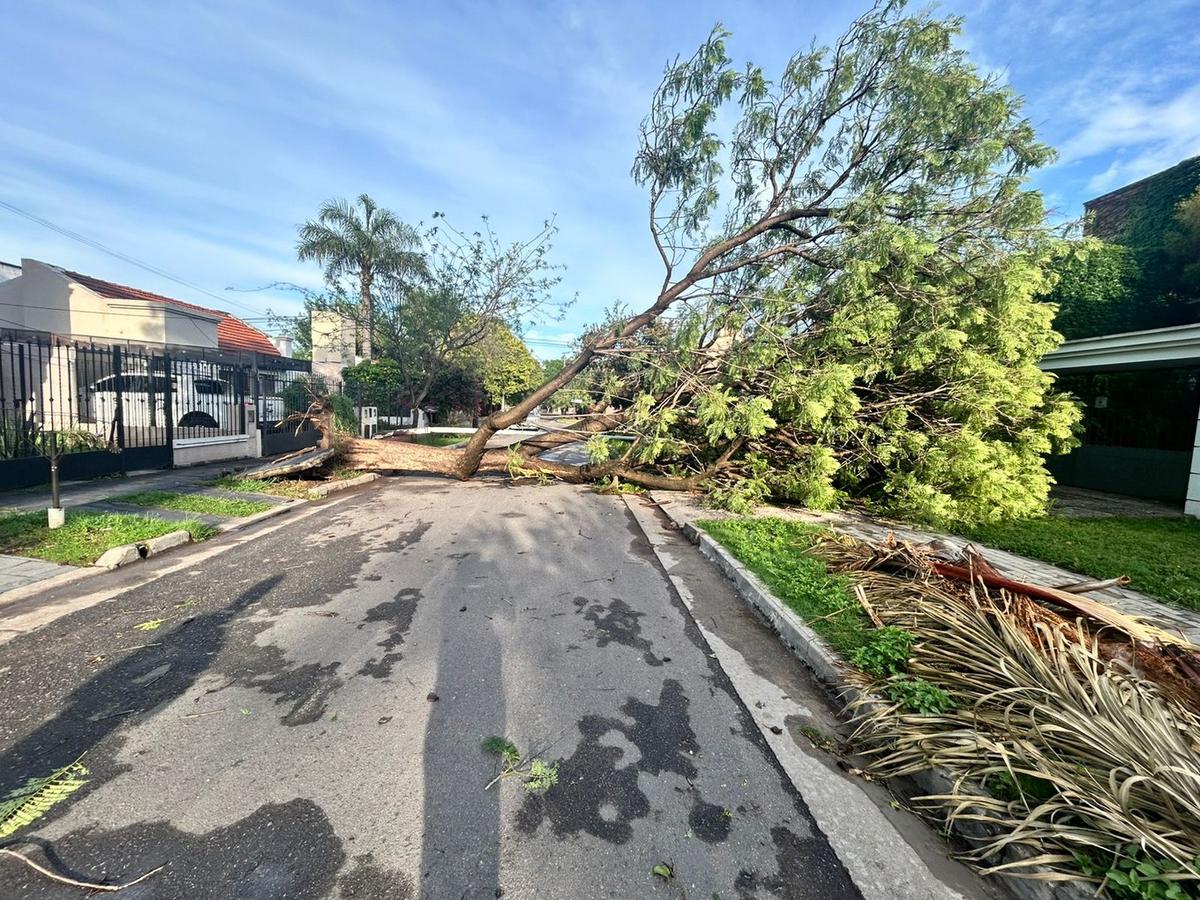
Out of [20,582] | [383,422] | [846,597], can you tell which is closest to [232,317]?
[383,422]

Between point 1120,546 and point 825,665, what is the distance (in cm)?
578

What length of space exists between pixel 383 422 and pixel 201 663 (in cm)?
1742

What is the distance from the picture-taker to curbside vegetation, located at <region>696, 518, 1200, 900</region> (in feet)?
5.90

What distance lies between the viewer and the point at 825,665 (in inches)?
131

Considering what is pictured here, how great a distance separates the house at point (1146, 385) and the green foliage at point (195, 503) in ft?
47.1

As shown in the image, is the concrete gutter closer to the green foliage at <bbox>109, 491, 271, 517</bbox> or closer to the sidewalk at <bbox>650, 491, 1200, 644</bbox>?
the green foliage at <bbox>109, 491, 271, 517</bbox>

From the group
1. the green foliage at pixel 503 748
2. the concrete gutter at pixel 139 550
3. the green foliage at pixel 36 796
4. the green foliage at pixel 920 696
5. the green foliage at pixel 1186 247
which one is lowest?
the green foliage at pixel 503 748

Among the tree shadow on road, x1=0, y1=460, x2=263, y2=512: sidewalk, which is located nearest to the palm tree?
x1=0, y1=460, x2=263, y2=512: sidewalk

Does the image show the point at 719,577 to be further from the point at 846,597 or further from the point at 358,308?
the point at 358,308

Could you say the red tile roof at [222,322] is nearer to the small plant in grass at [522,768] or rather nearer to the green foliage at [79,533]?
A: the green foliage at [79,533]

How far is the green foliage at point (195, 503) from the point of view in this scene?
7152mm

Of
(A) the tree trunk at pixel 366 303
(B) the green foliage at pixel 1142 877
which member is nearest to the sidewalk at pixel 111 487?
(A) the tree trunk at pixel 366 303

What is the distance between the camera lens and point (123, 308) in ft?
51.1

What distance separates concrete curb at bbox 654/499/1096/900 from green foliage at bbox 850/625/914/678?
5.3 inches
